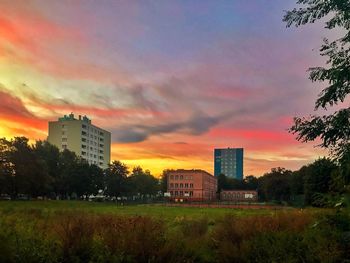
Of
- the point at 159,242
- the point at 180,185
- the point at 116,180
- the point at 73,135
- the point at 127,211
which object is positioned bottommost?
the point at 127,211

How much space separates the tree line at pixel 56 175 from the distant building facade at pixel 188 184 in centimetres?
698

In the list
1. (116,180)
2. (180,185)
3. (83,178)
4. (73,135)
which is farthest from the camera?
(73,135)

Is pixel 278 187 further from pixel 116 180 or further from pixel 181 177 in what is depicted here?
pixel 181 177

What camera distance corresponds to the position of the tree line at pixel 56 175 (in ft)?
251

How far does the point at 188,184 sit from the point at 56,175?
6806 cm

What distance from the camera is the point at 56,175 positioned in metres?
108

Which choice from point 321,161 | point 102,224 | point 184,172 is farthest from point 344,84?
point 184,172

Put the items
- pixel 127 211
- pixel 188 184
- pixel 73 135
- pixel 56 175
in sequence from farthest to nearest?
pixel 73 135 → pixel 188 184 → pixel 56 175 → pixel 127 211

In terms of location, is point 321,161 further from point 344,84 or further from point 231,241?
point 231,241

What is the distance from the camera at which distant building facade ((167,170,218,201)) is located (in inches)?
6417

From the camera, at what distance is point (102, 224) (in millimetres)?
11242

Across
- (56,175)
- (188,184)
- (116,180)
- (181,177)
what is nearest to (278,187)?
(116,180)

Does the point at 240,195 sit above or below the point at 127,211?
below

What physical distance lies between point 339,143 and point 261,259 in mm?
3267
